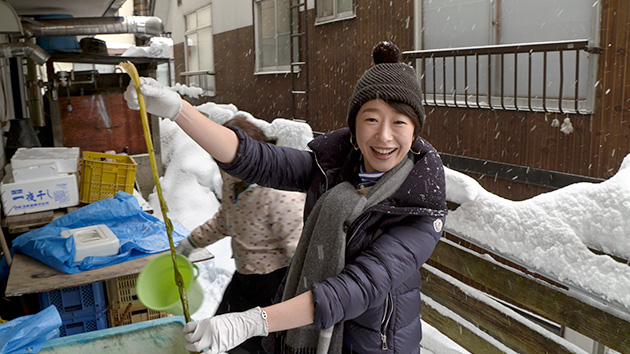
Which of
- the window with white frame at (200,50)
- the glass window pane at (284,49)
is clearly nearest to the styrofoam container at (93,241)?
the glass window pane at (284,49)

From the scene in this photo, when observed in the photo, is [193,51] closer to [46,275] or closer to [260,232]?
[46,275]

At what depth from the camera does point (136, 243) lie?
9.99ft

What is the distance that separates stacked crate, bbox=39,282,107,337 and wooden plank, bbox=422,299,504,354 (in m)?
2.19

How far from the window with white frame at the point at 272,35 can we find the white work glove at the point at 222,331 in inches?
389

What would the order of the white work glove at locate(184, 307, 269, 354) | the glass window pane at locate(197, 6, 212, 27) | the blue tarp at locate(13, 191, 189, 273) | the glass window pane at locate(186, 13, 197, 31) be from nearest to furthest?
the white work glove at locate(184, 307, 269, 354) → the blue tarp at locate(13, 191, 189, 273) → the glass window pane at locate(197, 6, 212, 27) → the glass window pane at locate(186, 13, 197, 31)

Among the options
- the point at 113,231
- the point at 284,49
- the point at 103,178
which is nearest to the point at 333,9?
the point at 284,49

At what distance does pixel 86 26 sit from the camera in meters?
7.07

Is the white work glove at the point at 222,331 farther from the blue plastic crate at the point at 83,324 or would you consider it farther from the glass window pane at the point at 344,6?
the glass window pane at the point at 344,6

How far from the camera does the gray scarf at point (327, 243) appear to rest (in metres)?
1.61

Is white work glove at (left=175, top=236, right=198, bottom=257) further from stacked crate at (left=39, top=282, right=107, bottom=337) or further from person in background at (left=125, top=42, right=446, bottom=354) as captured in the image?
person in background at (left=125, top=42, right=446, bottom=354)

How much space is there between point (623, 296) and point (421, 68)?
5020 millimetres

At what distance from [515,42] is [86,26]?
5.48 m

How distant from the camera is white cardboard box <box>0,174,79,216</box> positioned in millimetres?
3771

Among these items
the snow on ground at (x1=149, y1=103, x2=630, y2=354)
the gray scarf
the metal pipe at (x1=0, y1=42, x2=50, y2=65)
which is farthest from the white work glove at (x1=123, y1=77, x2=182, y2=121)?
the metal pipe at (x1=0, y1=42, x2=50, y2=65)
